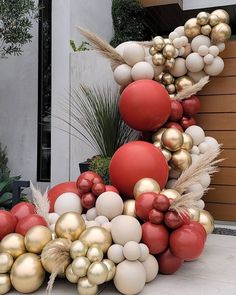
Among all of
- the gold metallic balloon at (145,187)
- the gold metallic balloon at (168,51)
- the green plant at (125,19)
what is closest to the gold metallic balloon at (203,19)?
the gold metallic balloon at (168,51)

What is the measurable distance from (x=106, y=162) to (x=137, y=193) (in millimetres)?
840

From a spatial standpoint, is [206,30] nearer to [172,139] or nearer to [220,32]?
[220,32]

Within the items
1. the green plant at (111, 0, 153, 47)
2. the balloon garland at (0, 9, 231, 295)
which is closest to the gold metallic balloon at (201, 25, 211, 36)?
the balloon garland at (0, 9, 231, 295)

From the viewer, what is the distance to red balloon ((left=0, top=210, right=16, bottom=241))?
1.78 meters

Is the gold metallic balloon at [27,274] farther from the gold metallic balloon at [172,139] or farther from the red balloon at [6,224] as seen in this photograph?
the gold metallic balloon at [172,139]

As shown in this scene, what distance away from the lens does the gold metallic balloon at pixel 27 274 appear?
1.59 m

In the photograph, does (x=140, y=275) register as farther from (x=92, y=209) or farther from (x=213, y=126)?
(x=213, y=126)

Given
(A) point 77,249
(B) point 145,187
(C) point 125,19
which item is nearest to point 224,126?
(B) point 145,187

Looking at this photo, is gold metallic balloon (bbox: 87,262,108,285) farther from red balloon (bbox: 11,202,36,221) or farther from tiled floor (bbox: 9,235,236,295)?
red balloon (bbox: 11,202,36,221)

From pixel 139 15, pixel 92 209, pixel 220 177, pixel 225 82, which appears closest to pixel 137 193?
pixel 92 209

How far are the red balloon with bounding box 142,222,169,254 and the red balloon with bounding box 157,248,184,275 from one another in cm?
5

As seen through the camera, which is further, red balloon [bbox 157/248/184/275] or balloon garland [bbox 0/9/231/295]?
red balloon [bbox 157/248/184/275]

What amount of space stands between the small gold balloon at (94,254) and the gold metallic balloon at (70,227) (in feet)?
0.47

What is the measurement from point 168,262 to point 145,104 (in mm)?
1087
